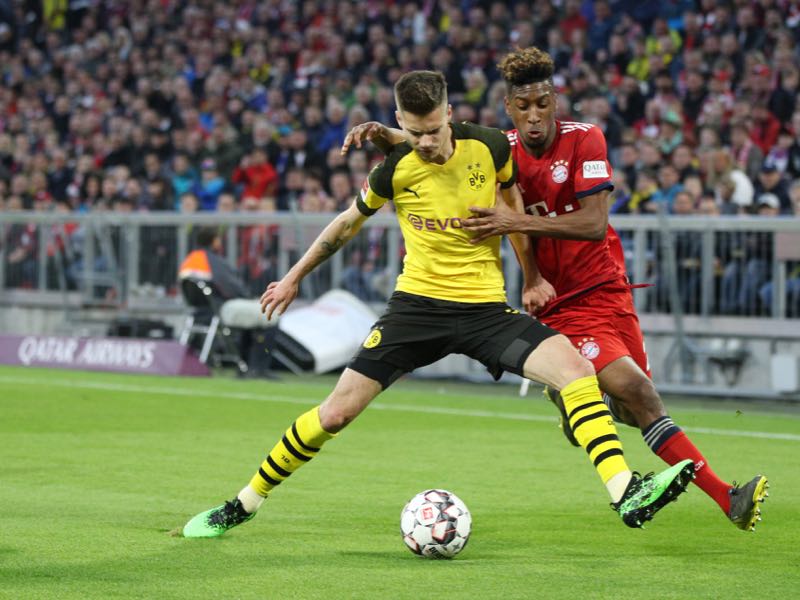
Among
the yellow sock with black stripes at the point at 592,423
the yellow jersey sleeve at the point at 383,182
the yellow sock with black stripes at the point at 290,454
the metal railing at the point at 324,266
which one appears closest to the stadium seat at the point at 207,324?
the metal railing at the point at 324,266

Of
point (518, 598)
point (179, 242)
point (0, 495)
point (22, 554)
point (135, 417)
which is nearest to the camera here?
point (518, 598)

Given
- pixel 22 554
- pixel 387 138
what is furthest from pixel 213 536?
pixel 387 138

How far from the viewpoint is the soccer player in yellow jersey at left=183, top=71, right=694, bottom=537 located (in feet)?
21.5

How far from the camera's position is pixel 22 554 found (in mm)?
6332

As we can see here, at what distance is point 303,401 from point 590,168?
7.85 m

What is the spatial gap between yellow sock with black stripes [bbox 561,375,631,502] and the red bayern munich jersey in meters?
1.11

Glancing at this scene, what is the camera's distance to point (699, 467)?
676cm

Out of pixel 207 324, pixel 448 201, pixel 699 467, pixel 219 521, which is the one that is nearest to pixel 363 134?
pixel 448 201

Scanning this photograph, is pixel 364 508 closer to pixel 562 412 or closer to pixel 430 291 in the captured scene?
pixel 562 412

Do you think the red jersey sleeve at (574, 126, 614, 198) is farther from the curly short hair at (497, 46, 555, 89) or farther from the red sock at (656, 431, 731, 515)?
the red sock at (656, 431, 731, 515)

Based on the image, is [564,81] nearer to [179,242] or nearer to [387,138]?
[179,242]

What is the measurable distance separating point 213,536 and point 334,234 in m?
1.49

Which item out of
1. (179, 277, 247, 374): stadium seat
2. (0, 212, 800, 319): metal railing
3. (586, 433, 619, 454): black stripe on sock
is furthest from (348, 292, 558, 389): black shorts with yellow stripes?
(179, 277, 247, 374): stadium seat

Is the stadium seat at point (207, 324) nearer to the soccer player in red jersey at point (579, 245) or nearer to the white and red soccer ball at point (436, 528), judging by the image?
the soccer player in red jersey at point (579, 245)
